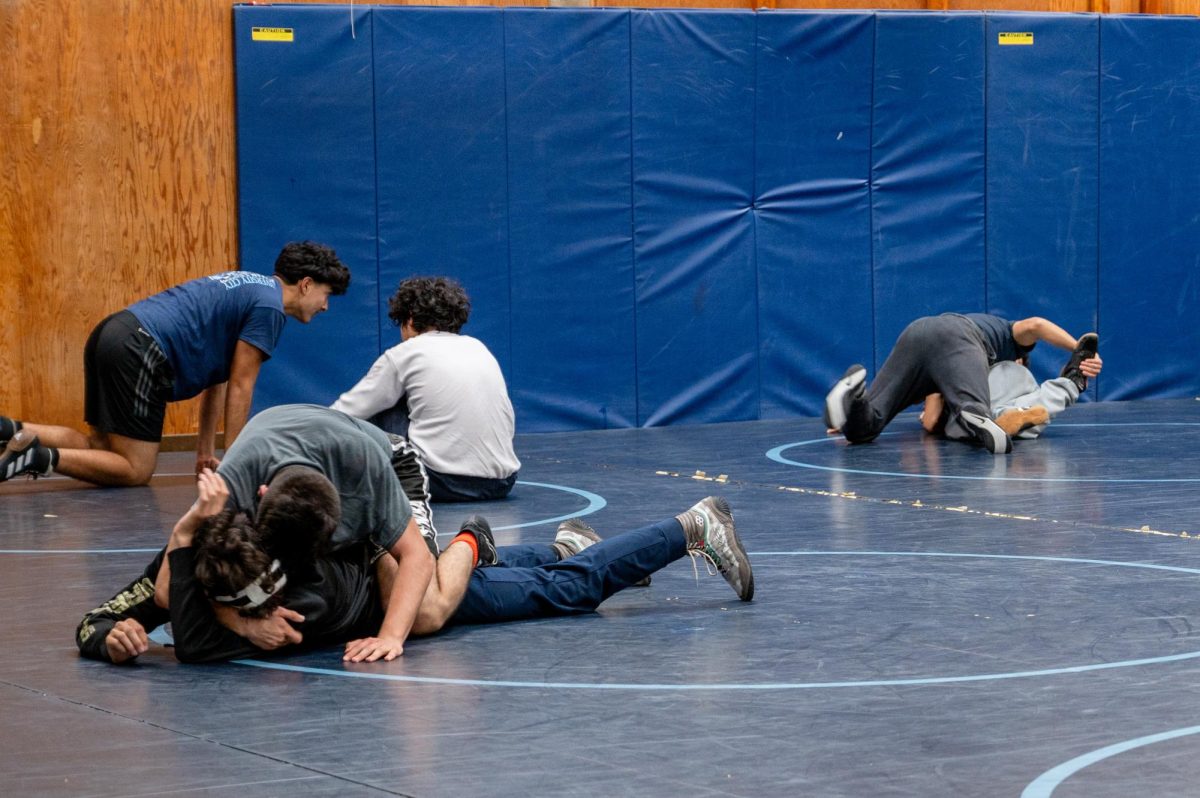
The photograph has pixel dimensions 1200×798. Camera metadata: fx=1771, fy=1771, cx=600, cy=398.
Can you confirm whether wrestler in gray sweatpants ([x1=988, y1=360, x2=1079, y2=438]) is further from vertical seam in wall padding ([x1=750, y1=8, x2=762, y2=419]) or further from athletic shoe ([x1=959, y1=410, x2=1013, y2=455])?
vertical seam in wall padding ([x1=750, y1=8, x2=762, y2=419])

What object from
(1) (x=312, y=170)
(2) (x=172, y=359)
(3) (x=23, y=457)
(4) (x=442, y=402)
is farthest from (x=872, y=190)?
(3) (x=23, y=457)

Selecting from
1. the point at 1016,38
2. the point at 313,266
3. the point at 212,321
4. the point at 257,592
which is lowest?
the point at 257,592

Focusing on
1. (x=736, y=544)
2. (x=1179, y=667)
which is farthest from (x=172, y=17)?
(x=1179, y=667)

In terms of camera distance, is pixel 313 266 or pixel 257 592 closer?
pixel 257 592

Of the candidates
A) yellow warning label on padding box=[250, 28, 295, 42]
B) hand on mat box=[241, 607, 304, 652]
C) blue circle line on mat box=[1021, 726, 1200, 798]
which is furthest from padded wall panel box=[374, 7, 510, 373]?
blue circle line on mat box=[1021, 726, 1200, 798]

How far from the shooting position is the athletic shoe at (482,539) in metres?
5.51

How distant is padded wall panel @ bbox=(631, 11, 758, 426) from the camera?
12.3m

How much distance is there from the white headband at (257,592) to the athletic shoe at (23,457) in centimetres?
445

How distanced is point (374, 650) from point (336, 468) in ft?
1.71

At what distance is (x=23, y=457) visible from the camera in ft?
29.0

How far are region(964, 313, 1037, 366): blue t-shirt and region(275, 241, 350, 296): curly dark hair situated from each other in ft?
13.1

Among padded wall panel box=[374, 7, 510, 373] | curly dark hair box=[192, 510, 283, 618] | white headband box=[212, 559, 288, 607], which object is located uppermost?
padded wall panel box=[374, 7, 510, 373]

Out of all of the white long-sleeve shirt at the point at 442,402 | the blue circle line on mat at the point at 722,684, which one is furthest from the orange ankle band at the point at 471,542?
the white long-sleeve shirt at the point at 442,402

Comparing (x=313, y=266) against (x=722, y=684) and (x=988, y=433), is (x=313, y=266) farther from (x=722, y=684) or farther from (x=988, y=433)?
Answer: (x=722, y=684)
